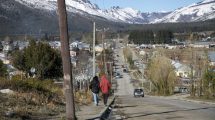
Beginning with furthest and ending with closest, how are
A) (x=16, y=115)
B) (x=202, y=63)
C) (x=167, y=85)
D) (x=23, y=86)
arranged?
(x=167, y=85)
(x=202, y=63)
(x=23, y=86)
(x=16, y=115)

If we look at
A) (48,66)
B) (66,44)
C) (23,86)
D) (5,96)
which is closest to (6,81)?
(23,86)

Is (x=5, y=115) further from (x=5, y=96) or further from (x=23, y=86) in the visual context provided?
(x=23, y=86)

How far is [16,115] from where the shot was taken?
1730cm

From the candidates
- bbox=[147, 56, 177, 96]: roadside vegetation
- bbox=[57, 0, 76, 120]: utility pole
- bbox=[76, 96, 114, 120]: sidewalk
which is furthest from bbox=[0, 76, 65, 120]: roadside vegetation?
bbox=[147, 56, 177, 96]: roadside vegetation

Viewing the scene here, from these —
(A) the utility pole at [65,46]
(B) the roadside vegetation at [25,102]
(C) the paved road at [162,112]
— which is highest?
(A) the utility pole at [65,46]

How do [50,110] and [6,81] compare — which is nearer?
[50,110]

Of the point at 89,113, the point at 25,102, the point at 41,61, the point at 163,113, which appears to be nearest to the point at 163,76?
the point at 41,61

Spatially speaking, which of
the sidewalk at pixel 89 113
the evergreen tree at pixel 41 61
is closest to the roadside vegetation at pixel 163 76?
the evergreen tree at pixel 41 61

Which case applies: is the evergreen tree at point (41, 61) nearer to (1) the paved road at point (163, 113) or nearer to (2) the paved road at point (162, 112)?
(2) the paved road at point (162, 112)

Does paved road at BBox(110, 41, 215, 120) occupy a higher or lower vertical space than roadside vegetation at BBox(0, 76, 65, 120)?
lower

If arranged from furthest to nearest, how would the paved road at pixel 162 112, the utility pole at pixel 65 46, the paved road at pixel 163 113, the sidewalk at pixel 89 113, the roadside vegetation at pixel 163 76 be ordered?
the roadside vegetation at pixel 163 76
the paved road at pixel 162 112
the paved road at pixel 163 113
the sidewalk at pixel 89 113
the utility pole at pixel 65 46

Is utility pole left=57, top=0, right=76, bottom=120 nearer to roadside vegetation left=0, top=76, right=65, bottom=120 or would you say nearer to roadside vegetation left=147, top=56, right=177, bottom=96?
roadside vegetation left=0, top=76, right=65, bottom=120

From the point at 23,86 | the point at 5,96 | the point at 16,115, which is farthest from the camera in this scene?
the point at 23,86

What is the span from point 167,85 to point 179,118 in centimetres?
8189
